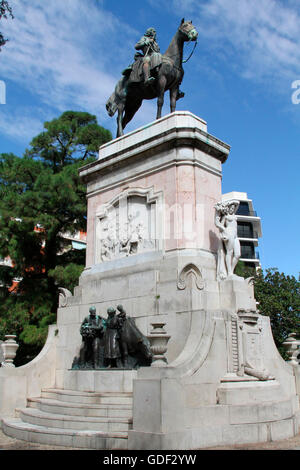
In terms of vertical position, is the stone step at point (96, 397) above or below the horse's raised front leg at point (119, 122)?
below

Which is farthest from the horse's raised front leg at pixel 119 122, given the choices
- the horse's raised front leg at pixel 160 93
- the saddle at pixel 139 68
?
the horse's raised front leg at pixel 160 93

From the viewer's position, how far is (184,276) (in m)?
10.8

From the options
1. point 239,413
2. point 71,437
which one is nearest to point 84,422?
point 71,437

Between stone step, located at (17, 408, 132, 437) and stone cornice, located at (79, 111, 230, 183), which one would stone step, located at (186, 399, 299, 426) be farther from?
stone cornice, located at (79, 111, 230, 183)

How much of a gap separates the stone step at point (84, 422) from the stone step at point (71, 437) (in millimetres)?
142

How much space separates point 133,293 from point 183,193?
2765 mm

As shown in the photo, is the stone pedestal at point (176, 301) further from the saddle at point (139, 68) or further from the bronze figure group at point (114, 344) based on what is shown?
the saddle at point (139, 68)

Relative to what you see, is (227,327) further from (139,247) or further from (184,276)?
(139,247)

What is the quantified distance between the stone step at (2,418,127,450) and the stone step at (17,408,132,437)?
0.14m

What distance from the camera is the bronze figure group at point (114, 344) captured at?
10469 mm

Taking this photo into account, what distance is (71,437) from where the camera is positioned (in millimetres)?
8445

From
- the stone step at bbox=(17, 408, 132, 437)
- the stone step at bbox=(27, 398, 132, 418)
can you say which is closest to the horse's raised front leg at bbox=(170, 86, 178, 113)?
the stone step at bbox=(27, 398, 132, 418)

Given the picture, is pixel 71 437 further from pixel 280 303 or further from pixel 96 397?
pixel 280 303

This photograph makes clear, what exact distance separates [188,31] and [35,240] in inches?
448
